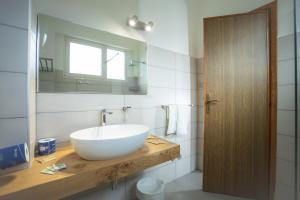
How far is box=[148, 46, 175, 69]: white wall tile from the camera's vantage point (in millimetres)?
1598

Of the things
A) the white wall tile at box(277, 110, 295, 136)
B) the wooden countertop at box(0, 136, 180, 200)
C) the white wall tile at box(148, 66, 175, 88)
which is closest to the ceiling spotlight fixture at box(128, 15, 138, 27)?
the white wall tile at box(148, 66, 175, 88)

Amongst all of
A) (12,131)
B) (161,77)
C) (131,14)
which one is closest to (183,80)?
(161,77)

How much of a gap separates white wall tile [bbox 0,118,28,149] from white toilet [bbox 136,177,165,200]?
3.36ft

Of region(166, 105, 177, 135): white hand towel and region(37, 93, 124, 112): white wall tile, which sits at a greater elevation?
→ region(37, 93, 124, 112): white wall tile

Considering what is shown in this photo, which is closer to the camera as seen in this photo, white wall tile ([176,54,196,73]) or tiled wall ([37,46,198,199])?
tiled wall ([37,46,198,199])

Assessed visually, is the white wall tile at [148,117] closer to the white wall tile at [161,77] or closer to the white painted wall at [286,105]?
the white wall tile at [161,77]

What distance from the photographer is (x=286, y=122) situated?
121cm

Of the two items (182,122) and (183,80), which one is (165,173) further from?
(183,80)

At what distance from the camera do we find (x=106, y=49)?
1.32 m

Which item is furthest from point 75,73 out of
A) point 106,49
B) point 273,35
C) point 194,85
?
point 273,35

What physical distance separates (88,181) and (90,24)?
3.86ft

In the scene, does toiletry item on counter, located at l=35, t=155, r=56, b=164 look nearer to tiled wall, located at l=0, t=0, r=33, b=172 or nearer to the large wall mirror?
tiled wall, located at l=0, t=0, r=33, b=172

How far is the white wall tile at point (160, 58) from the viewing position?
1.60m

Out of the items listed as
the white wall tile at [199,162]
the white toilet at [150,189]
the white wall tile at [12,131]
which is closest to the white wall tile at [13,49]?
the white wall tile at [12,131]
